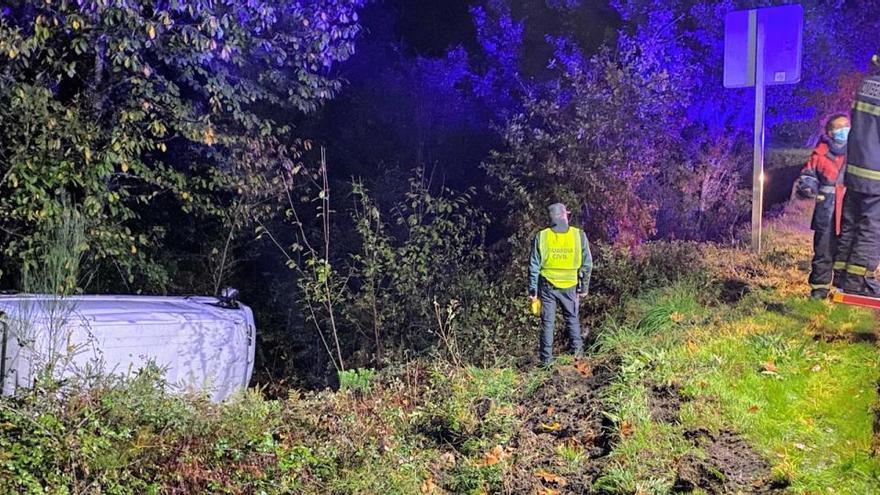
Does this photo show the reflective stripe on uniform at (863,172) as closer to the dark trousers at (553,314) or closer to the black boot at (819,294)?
the black boot at (819,294)

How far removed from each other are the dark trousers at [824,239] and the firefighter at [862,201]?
0.48 feet

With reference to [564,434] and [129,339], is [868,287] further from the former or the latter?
[129,339]

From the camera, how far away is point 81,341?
19.5 ft

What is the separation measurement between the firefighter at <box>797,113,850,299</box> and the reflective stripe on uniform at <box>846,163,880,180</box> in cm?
56

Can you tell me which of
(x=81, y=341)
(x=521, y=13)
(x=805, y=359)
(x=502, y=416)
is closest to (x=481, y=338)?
(x=502, y=416)

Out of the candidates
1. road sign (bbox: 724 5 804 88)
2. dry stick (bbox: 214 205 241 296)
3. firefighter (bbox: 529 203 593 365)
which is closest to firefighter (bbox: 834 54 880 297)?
road sign (bbox: 724 5 804 88)

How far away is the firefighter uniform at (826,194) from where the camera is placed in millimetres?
7051

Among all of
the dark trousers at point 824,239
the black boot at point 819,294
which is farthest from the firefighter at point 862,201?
the black boot at point 819,294

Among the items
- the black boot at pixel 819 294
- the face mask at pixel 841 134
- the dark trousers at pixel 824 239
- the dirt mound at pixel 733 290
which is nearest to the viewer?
the face mask at pixel 841 134

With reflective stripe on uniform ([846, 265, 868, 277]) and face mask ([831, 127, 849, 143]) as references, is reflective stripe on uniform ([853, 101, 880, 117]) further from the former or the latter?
reflective stripe on uniform ([846, 265, 868, 277])

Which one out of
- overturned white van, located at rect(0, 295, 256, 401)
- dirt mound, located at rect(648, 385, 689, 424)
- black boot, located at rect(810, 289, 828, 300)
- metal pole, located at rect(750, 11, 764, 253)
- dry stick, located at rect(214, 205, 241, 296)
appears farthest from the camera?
dry stick, located at rect(214, 205, 241, 296)

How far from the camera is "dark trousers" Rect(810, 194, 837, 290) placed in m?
7.13

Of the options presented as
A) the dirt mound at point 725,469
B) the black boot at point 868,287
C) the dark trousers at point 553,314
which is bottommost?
the dirt mound at point 725,469

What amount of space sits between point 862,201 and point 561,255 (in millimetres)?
2665
